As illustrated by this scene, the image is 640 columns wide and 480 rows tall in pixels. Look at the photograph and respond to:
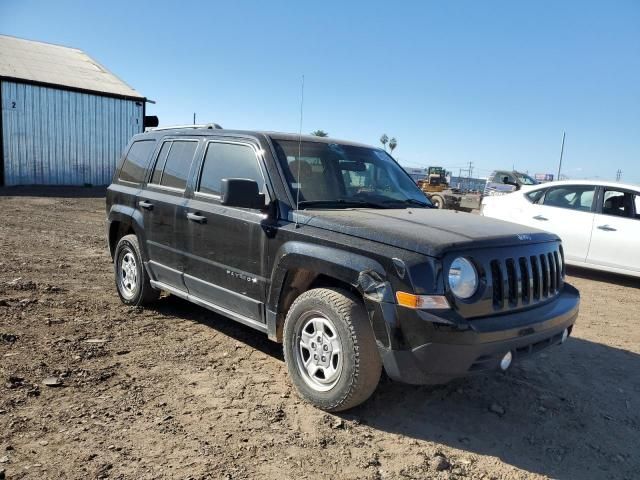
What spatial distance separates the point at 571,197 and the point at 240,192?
22.4ft

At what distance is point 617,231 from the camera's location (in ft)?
25.8

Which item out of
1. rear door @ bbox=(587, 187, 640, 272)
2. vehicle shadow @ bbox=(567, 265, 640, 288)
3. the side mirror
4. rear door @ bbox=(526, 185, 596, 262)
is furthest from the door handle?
vehicle shadow @ bbox=(567, 265, 640, 288)

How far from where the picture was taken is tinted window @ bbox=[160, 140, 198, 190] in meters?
4.82

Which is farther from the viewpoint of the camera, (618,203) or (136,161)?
(618,203)

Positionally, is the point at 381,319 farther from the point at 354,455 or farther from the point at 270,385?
the point at 270,385

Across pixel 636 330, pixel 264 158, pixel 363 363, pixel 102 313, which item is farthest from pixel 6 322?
pixel 636 330

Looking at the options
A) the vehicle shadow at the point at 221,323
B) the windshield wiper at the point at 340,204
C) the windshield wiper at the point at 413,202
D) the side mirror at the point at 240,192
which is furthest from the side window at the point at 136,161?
the windshield wiper at the point at 413,202

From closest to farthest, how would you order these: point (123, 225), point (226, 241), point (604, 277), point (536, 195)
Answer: point (226, 241)
point (123, 225)
point (604, 277)
point (536, 195)

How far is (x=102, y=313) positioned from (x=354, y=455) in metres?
3.49

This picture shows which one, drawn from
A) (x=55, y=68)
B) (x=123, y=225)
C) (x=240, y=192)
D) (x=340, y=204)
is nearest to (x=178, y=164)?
(x=123, y=225)

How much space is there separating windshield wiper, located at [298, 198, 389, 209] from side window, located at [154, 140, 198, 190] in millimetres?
1461

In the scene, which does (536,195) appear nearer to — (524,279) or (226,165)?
(524,279)

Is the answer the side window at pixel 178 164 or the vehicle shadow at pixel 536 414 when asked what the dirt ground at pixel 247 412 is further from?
the side window at pixel 178 164

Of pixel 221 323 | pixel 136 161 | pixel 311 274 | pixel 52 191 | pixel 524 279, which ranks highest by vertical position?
pixel 136 161
